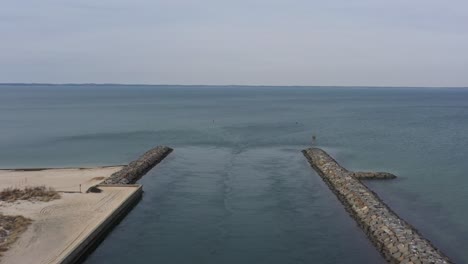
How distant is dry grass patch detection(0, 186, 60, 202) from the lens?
3041 centimetres

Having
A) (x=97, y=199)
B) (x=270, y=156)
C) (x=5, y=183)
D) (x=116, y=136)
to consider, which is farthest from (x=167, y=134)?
(x=97, y=199)

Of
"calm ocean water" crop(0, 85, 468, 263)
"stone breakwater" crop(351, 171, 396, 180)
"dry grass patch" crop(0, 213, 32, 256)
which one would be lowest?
"calm ocean water" crop(0, 85, 468, 263)

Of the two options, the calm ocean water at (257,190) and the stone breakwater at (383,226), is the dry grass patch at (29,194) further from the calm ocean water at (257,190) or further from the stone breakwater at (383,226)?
the stone breakwater at (383,226)

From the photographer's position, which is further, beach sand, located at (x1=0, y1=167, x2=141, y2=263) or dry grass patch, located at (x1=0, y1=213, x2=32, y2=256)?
dry grass patch, located at (x1=0, y1=213, x2=32, y2=256)

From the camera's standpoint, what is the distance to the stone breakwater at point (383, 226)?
70.7 feet

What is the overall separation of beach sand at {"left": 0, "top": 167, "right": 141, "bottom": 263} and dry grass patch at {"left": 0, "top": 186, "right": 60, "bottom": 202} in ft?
2.27

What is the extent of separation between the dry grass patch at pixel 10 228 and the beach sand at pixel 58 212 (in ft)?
0.98

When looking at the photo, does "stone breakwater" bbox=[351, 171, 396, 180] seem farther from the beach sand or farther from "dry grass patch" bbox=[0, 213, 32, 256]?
"dry grass patch" bbox=[0, 213, 32, 256]

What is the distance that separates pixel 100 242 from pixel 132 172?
1555 centimetres

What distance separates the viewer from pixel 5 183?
1432 inches

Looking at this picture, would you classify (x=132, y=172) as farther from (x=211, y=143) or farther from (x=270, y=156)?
(x=211, y=143)

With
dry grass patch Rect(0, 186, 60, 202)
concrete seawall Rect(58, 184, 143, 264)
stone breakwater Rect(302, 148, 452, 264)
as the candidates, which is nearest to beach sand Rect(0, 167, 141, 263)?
concrete seawall Rect(58, 184, 143, 264)

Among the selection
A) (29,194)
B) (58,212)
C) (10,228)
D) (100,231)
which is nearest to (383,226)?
(100,231)

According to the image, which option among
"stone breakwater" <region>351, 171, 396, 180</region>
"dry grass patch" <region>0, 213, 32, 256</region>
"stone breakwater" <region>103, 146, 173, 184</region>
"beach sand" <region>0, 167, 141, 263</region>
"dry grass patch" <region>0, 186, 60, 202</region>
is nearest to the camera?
"beach sand" <region>0, 167, 141, 263</region>
